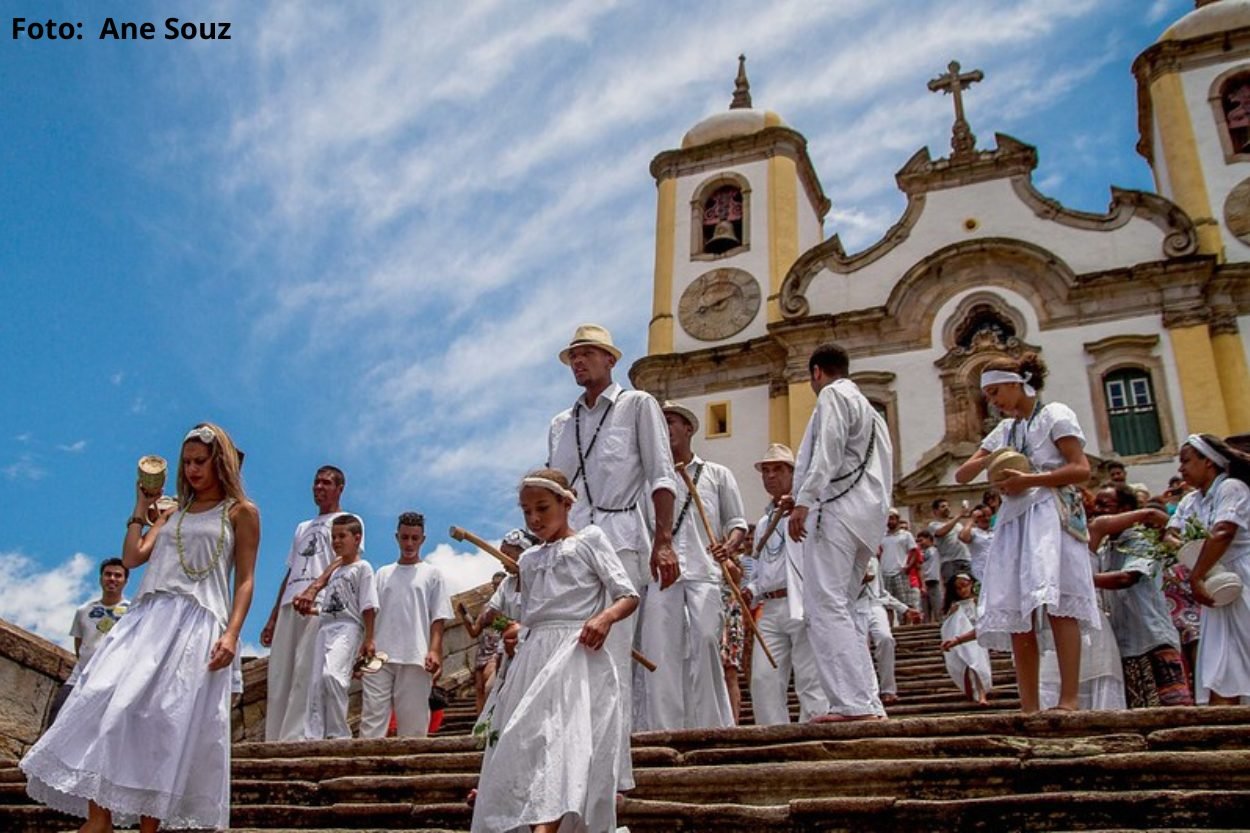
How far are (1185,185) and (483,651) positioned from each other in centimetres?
1981

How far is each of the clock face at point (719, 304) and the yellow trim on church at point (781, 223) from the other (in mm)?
491

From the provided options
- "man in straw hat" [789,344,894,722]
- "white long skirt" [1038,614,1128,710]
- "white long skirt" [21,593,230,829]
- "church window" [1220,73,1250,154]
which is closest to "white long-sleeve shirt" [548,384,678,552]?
"man in straw hat" [789,344,894,722]

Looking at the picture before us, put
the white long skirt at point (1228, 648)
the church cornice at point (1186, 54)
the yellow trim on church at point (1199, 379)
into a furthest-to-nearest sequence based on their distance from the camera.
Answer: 1. the church cornice at point (1186, 54)
2. the yellow trim on church at point (1199, 379)
3. the white long skirt at point (1228, 648)

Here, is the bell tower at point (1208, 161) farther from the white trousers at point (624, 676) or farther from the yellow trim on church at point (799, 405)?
the white trousers at point (624, 676)

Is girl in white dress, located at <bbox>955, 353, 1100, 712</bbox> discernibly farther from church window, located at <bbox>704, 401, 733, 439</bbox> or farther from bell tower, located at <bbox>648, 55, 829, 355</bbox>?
bell tower, located at <bbox>648, 55, 829, 355</bbox>

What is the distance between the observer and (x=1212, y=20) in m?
25.2

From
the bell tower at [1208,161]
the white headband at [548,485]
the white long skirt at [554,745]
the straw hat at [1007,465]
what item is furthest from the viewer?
the bell tower at [1208,161]

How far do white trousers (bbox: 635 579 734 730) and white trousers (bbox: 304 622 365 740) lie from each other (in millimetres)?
2497

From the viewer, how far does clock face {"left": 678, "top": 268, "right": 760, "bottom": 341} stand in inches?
1021

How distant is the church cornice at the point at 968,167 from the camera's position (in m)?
24.7

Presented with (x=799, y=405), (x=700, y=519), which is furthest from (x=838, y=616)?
(x=799, y=405)

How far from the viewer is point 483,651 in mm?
9570

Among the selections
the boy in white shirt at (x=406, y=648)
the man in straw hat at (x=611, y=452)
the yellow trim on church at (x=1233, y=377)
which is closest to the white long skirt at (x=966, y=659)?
the man in straw hat at (x=611, y=452)

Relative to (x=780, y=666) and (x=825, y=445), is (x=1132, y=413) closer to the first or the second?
(x=780, y=666)
